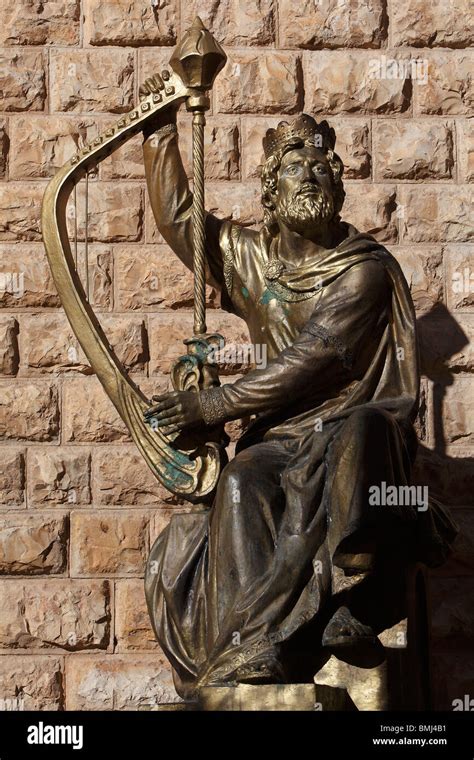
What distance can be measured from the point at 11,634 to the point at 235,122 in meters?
1.98

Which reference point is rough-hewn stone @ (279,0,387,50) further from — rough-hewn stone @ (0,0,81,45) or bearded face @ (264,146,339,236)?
bearded face @ (264,146,339,236)

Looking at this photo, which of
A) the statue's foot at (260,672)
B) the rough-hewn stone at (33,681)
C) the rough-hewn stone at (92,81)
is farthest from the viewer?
the rough-hewn stone at (92,81)

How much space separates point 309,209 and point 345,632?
4.37ft

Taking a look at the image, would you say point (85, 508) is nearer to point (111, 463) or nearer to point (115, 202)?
point (111, 463)

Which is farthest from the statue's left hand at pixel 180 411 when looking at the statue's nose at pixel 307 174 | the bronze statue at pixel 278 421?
the statue's nose at pixel 307 174

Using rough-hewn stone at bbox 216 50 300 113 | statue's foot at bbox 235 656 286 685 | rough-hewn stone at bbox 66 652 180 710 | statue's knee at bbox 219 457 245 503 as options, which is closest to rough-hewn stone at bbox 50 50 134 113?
rough-hewn stone at bbox 216 50 300 113

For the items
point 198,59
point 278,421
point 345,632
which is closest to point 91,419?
point 278,421

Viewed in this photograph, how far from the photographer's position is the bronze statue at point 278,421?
575 cm

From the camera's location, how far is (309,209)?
6.35 meters

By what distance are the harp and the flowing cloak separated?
0.10 metres

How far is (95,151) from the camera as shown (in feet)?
21.3

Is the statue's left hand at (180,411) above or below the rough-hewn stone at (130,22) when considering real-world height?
below

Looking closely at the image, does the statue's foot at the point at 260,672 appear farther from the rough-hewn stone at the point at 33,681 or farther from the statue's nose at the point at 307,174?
the rough-hewn stone at the point at 33,681

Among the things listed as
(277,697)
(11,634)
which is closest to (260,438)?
(277,697)
